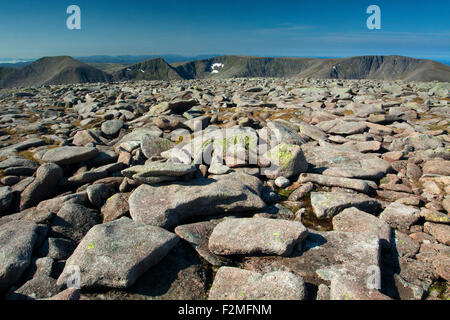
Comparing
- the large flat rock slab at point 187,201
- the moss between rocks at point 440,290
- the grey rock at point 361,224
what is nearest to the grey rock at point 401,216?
the grey rock at point 361,224

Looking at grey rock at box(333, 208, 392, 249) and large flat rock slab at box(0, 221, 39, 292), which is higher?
grey rock at box(333, 208, 392, 249)

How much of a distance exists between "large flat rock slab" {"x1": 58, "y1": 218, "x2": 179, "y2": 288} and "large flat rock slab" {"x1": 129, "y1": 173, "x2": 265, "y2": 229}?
34.2 inches

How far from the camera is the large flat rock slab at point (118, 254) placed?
5.52 m

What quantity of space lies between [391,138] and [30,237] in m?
19.8

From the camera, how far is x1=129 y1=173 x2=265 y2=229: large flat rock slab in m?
8.06

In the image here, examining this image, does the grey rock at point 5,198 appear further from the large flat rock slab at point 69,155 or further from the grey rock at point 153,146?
the grey rock at point 153,146

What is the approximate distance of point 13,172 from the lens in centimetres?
1171

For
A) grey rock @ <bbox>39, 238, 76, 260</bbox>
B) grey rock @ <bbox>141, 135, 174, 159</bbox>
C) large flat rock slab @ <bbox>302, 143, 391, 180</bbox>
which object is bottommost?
grey rock @ <bbox>39, 238, 76, 260</bbox>

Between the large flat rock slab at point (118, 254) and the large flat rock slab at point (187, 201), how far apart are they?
868 millimetres

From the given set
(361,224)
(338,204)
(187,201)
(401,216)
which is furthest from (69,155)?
(401,216)

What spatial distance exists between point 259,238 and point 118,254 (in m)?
3.75

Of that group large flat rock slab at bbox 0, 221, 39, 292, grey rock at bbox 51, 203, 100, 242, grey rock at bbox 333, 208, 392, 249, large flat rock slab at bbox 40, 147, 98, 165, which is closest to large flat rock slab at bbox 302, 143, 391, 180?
grey rock at bbox 333, 208, 392, 249

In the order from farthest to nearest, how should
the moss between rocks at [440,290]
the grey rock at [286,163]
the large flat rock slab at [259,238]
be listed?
1. the grey rock at [286,163]
2. the large flat rock slab at [259,238]
3. the moss between rocks at [440,290]

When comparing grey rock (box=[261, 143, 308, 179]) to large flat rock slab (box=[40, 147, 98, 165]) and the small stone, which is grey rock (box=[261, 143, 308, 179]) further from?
large flat rock slab (box=[40, 147, 98, 165])
